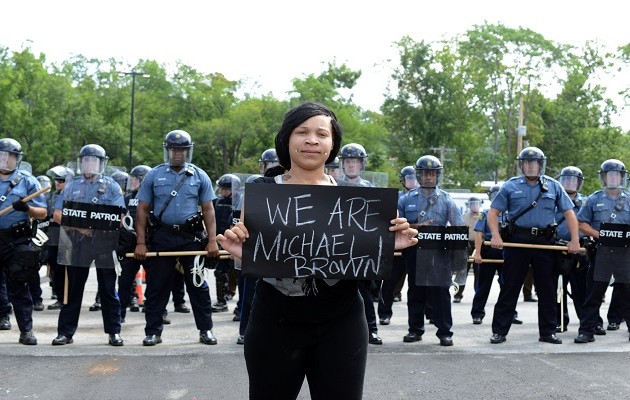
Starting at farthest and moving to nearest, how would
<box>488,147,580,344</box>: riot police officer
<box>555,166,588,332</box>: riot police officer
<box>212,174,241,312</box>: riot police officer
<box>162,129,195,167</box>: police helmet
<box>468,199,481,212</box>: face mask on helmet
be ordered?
1. <box>468,199,481,212</box>: face mask on helmet
2. <box>212,174,241,312</box>: riot police officer
3. <box>555,166,588,332</box>: riot police officer
4. <box>488,147,580,344</box>: riot police officer
5. <box>162,129,195,167</box>: police helmet

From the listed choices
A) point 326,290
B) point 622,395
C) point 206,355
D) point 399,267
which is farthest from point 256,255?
point 399,267

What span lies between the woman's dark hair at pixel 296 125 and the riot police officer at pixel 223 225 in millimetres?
8750

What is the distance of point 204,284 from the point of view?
32.0 ft

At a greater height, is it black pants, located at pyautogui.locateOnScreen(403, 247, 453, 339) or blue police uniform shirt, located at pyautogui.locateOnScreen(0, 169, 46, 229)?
blue police uniform shirt, located at pyautogui.locateOnScreen(0, 169, 46, 229)

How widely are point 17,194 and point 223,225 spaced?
4857mm

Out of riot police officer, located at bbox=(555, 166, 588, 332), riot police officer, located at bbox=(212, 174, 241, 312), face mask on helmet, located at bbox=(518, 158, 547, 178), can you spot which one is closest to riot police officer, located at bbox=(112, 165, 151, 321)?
riot police officer, located at bbox=(212, 174, 241, 312)

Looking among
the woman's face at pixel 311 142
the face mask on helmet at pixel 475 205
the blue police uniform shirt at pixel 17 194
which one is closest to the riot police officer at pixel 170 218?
the blue police uniform shirt at pixel 17 194

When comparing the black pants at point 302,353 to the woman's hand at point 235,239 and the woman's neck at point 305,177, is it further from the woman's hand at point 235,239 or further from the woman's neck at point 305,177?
the woman's neck at point 305,177

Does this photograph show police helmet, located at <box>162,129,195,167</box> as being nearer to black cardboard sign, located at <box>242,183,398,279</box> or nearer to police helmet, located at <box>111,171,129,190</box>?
police helmet, located at <box>111,171,129,190</box>

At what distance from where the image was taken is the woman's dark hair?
395cm

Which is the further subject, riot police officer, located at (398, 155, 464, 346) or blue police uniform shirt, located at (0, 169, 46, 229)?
riot police officer, located at (398, 155, 464, 346)

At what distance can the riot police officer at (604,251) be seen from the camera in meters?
10.6

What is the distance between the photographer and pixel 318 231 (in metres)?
3.84

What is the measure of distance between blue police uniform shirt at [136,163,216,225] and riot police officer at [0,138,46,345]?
42.0 inches
